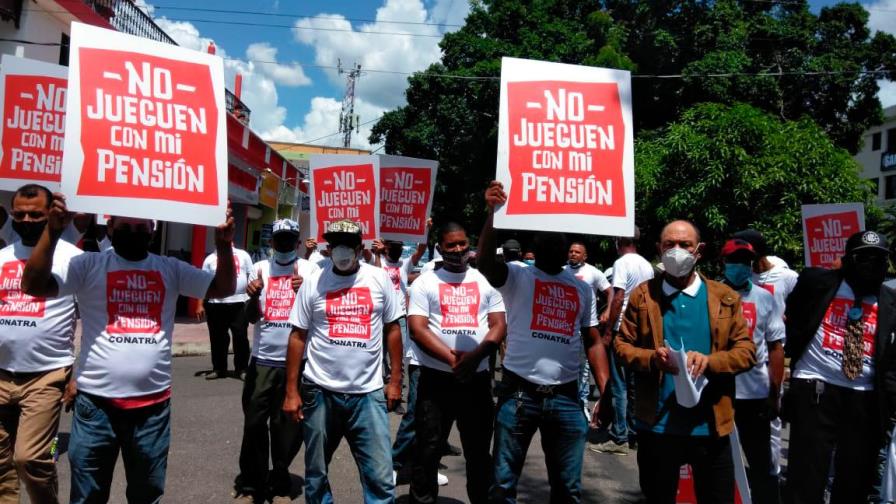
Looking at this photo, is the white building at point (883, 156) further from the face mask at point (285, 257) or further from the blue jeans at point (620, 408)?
the face mask at point (285, 257)

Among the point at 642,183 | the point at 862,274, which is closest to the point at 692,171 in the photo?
the point at 642,183

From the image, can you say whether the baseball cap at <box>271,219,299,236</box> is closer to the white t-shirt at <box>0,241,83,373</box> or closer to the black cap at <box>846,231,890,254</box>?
the white t-shirt at <box>0,241,83,373</box>

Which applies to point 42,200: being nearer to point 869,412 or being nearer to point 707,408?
point 707,408

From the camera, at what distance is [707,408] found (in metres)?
3.43

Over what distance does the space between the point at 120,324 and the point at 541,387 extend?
2.23 meters

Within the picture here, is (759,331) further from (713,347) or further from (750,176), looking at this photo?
(750,176)

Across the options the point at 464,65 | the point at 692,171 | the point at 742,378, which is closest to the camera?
the point at 742,378

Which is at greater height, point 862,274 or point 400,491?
point 862,274

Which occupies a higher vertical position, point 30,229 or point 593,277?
point 30,229

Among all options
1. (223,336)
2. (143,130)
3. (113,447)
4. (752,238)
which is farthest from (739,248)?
(223,336)

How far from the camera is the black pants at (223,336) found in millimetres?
8664

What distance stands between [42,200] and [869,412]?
481cm

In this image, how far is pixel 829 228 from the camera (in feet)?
21.9

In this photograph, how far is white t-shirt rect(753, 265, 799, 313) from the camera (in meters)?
5.25
